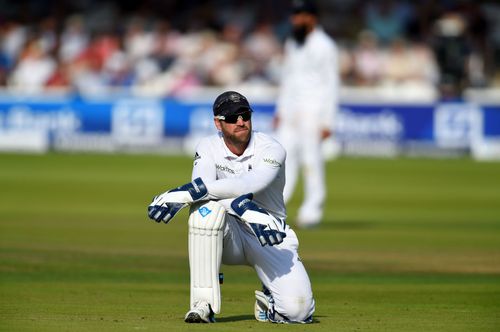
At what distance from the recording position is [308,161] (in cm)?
1184

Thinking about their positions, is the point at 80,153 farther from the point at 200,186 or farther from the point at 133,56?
the point at 200,186

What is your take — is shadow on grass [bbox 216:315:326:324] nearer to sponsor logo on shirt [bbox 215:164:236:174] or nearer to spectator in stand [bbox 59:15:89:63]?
sponsor logo on shirt [bbox 215:164:236:174]

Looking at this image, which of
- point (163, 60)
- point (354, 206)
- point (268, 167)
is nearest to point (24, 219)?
point (354, 206)

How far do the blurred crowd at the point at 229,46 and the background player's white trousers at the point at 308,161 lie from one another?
402 inches

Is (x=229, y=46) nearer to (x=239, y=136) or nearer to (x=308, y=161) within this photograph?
(x=308, y=161)

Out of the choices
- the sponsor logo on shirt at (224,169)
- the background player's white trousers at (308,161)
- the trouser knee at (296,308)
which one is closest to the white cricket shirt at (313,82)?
the background player's white trousers at (308,161)

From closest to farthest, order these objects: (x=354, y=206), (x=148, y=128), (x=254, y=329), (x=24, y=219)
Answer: (x=254, y=329)
(x=24, y=219)
(x=354, y=206)
(x=148, y=128)

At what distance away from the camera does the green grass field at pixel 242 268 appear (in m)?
6.52

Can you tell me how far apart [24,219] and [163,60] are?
37.0 ft

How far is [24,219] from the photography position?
40.6 feet

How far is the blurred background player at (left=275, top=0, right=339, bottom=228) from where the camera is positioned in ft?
38.8

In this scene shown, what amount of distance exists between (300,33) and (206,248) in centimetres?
624

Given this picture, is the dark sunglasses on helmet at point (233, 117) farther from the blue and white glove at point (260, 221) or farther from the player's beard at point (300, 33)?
the player's beard at point (300, 33)

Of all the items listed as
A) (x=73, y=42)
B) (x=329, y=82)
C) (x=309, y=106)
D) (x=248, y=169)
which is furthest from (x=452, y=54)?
(x=248, y=169)
